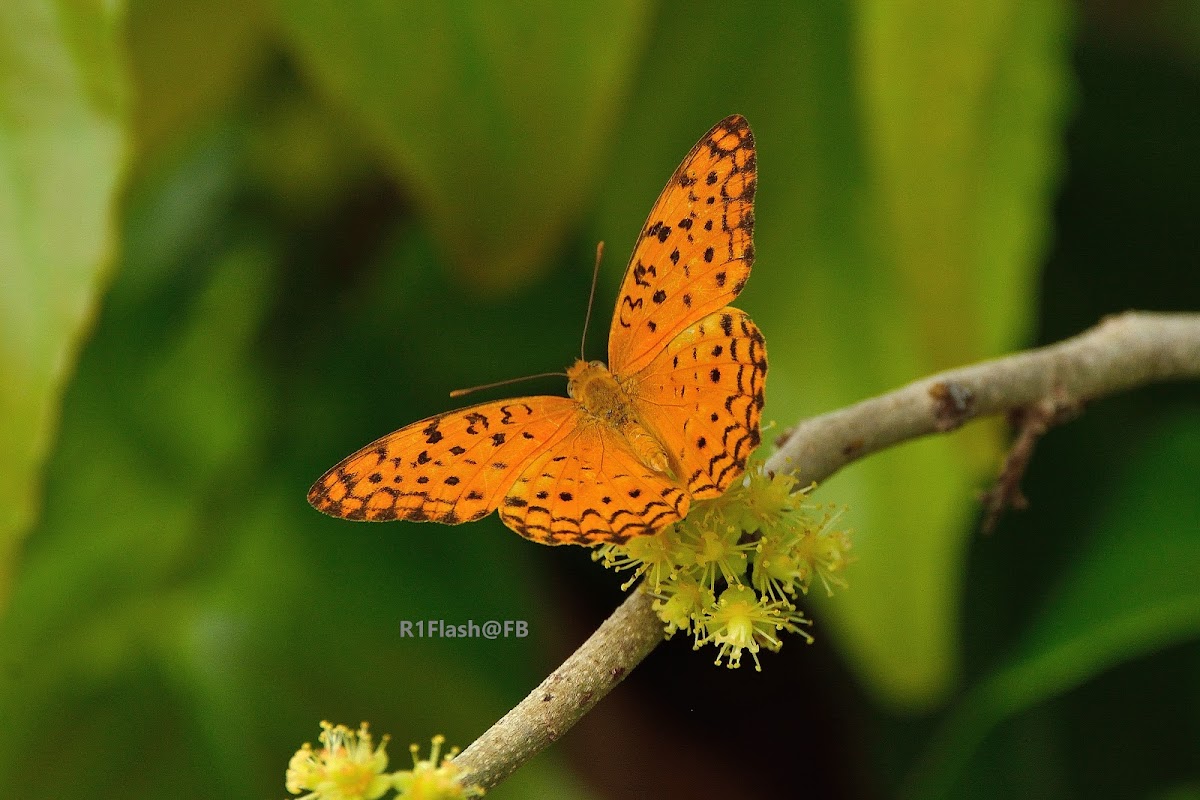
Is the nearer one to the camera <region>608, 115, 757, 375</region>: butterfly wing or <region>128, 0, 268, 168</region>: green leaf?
<region>608, 115, 757, 375</region>: butterfly wing

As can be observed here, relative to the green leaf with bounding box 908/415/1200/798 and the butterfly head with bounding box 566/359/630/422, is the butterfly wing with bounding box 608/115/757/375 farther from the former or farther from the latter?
the green leaf with bounding box 908/415/1200/798

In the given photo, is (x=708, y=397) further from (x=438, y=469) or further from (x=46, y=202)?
(x=46, y=202)

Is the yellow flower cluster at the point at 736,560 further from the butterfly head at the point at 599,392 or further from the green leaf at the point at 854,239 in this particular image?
the green leaf at the point at 854,239

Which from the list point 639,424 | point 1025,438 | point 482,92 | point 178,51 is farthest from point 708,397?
point 178,51

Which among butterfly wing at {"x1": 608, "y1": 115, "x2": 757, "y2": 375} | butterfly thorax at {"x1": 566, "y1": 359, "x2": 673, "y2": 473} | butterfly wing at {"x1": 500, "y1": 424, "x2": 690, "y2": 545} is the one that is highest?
butterfly wing at {"x1": 608, "y1": 115, "x2": 757, "y2": 375}

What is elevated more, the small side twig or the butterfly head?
the butterfly head

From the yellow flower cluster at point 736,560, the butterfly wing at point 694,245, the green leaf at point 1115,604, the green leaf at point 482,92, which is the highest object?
the green leaf at point 482,92

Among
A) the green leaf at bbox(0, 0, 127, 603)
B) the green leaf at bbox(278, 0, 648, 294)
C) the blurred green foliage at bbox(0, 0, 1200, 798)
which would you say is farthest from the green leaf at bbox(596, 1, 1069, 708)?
the green leaf at bbox(0, 0, 127, 603)

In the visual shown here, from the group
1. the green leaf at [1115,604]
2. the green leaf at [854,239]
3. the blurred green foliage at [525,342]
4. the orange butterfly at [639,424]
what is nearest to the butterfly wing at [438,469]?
the orange butterfly at [639,424]
